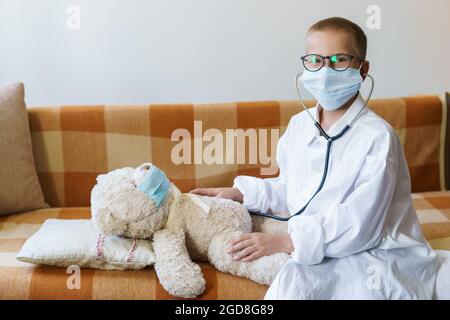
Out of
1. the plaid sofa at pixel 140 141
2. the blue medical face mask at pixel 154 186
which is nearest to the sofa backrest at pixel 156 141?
the plaid sofa at pixel 140 141

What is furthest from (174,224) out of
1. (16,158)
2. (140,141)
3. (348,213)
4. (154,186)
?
(16,158)

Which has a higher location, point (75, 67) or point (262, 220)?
point (75, 67)

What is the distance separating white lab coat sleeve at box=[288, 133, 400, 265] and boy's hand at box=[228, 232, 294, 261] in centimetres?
8

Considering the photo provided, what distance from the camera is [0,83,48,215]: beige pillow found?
6.83 ft

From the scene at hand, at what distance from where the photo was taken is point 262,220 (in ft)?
5.98

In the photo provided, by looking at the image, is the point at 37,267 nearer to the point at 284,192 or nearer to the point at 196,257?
the point at 196,257

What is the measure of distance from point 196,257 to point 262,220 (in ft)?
0.74

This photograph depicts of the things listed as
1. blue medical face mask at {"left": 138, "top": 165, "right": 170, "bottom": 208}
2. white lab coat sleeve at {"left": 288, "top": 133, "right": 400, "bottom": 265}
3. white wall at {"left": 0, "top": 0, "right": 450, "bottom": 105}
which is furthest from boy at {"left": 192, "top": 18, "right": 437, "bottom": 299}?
white wall at {"left": 0, "top": 0, "right": 450, "bottom": 105}

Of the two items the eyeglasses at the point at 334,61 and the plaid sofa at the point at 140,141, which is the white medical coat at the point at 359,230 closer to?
the eyeglasses at the point at 334,61

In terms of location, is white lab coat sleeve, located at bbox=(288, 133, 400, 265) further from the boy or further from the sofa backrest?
the sofa backrest

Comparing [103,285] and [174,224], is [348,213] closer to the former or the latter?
[174,224]

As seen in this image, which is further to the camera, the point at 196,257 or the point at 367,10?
the point at 367,10
